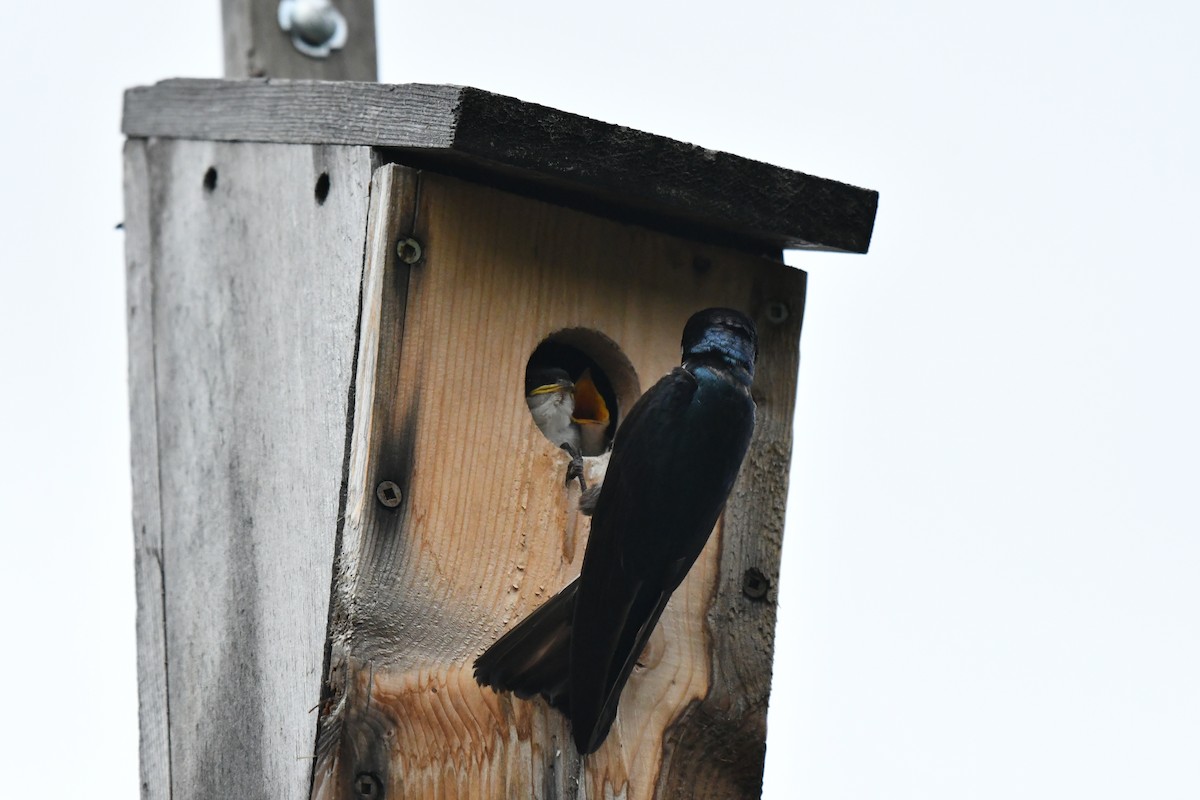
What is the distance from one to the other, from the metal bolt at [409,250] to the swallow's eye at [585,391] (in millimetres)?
233

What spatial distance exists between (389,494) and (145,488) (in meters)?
0.78

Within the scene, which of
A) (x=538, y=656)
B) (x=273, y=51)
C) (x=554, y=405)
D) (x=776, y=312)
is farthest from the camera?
(x=273, y=51)

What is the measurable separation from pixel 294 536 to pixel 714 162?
0.73 meters

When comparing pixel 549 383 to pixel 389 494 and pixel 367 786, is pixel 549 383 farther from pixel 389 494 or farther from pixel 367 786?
pixel 367 786

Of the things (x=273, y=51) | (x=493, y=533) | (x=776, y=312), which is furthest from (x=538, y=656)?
(x=273, y=51)

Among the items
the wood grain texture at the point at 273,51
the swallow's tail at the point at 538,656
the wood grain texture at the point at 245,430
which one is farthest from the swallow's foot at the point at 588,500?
the wood grain texture at the point at 273,51

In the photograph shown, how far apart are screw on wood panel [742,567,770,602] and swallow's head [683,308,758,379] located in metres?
0.30

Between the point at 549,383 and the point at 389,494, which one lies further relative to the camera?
the point at 549,383

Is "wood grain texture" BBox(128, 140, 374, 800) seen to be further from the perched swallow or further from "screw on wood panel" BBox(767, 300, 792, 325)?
"screw on wood panel" BBox(767, 300, 792, 325)

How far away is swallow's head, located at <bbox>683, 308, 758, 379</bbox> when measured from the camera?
260cm

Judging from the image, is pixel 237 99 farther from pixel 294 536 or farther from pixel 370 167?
pixel 294 536

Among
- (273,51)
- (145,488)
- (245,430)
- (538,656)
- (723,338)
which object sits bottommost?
(538,656)

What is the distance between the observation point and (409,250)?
98.3 inches

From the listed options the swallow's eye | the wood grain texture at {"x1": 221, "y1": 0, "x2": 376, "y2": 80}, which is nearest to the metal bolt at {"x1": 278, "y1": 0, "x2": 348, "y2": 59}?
the wood grain texture at {"x1": 221, "y1": 0, "x2": 376, "y2": 80}
